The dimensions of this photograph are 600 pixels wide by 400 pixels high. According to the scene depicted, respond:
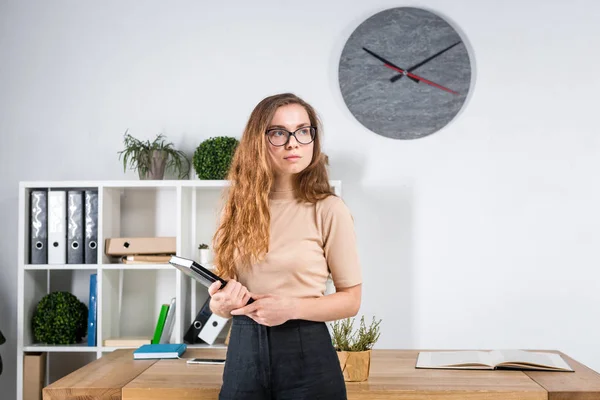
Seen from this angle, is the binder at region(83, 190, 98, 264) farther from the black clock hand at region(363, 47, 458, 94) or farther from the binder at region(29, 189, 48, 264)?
the black clock hand at region(363, 47, 458, 94)

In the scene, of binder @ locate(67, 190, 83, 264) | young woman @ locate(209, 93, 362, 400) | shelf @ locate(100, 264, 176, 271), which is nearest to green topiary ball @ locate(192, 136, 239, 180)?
shelf @ locate(100, 264, 176, 271)

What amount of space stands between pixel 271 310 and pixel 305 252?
0.17 meters

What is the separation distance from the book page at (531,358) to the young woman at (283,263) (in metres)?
0.79

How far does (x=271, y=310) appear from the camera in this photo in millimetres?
1514

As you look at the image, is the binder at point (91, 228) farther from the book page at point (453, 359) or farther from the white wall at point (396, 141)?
the book page at point (453, 359)

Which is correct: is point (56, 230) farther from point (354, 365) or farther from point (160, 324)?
point (354, 365)

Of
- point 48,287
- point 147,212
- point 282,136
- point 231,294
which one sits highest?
point 282,136

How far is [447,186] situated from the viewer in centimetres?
326

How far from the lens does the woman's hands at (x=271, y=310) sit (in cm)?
151

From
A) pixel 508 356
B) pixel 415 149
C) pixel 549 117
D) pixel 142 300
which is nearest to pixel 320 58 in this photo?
pixel 415 149

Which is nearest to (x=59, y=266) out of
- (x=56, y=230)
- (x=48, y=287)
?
(x=56, y=230)

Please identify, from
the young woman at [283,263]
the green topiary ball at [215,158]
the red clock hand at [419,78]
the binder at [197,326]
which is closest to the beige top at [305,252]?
the young woman at [283,263]

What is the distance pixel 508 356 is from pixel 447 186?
1.16m

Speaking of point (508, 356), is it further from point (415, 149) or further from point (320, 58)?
point (320, 58)
